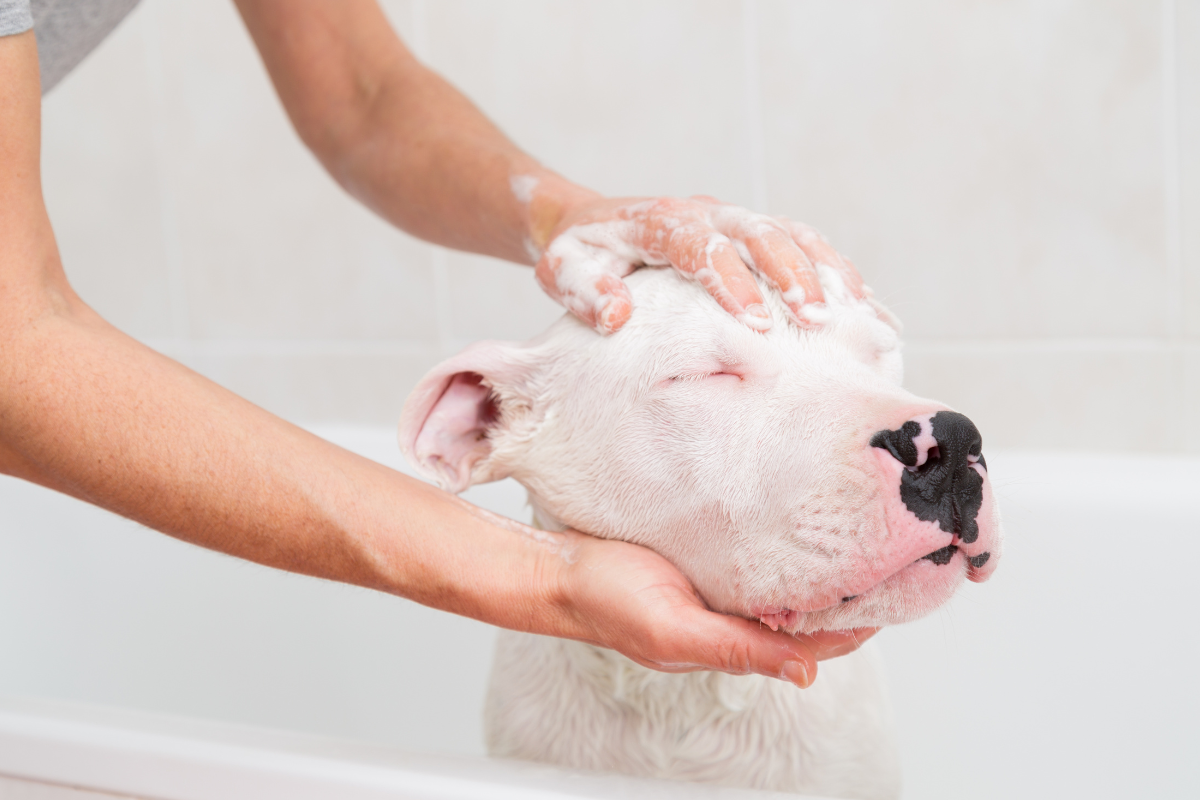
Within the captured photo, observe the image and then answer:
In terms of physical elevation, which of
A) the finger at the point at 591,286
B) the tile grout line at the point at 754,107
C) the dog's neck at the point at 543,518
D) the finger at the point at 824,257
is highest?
the tile grout line at the point at 754,107

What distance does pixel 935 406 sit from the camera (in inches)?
33.2

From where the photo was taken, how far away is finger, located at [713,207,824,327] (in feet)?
3.21

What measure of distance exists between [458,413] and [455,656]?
104cm

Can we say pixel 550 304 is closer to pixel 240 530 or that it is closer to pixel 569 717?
pixel 569 717

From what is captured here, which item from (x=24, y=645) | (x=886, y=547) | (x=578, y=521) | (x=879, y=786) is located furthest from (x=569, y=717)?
(x=24, y=645)

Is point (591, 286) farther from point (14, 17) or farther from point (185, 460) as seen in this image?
point (14, 17)

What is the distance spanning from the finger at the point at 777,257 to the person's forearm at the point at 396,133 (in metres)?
0.28

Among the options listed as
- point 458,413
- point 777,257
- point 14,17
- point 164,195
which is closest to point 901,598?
point 777,257

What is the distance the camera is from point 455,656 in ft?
6.80

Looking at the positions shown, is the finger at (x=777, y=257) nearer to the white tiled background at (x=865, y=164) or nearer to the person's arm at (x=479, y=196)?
the person's arm at (x=479, y=196)

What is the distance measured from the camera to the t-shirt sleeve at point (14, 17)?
0.90 meters

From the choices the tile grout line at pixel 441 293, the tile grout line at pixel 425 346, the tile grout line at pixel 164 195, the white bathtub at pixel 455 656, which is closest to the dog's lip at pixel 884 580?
the white bathtub at pixel 455 656

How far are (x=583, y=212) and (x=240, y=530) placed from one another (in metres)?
0.50

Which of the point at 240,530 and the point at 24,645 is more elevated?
the point at 240,530
